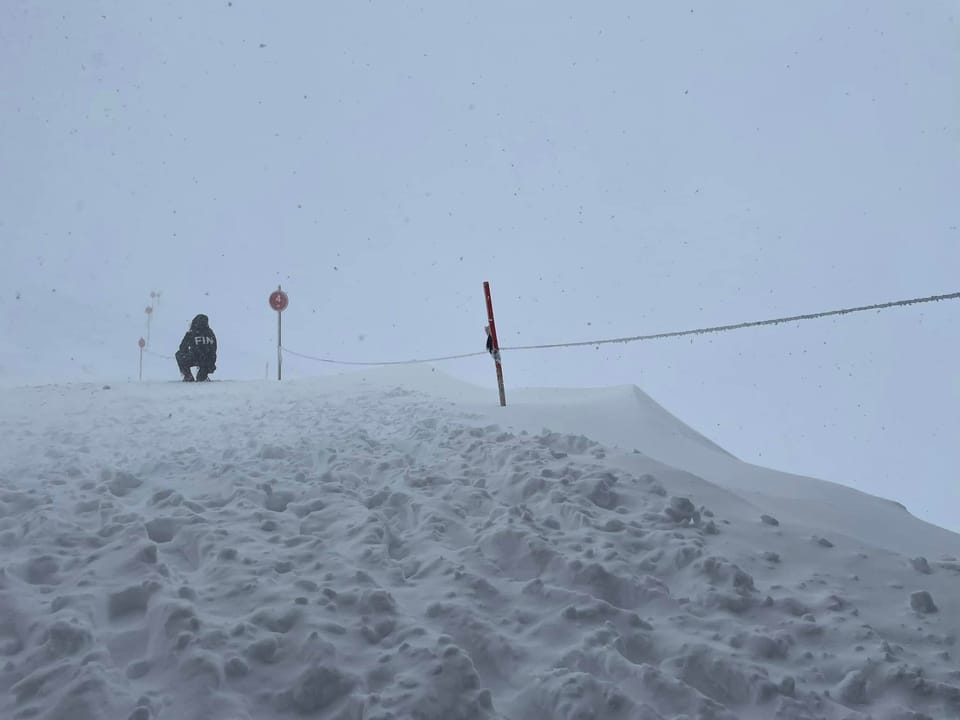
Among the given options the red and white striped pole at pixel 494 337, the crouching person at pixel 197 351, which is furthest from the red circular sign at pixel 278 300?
the red and white striped pole at pixel 494 337

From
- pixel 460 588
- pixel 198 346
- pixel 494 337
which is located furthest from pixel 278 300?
pixel 460 588

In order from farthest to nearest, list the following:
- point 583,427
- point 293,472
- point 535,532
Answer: point 583,427, point 293,472, point 535,532

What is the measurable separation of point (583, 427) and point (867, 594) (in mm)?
4157

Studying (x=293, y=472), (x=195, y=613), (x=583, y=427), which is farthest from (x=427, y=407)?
(x=195, y=613)

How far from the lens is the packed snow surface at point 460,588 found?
120 inches

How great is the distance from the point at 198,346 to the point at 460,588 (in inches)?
559

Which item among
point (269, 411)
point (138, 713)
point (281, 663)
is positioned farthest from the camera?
point (269, 411)

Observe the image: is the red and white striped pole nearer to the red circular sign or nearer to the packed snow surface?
the packed snow surface

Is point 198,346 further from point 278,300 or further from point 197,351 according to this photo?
point 278,300

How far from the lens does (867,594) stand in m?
4.06

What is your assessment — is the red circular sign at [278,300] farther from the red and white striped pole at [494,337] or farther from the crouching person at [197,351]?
the red and white striped pole at [494,337]

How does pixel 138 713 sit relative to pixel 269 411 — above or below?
below

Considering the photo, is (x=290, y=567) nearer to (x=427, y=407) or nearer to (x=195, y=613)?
(x=195, y=613)

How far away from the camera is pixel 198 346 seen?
54.4 ft
